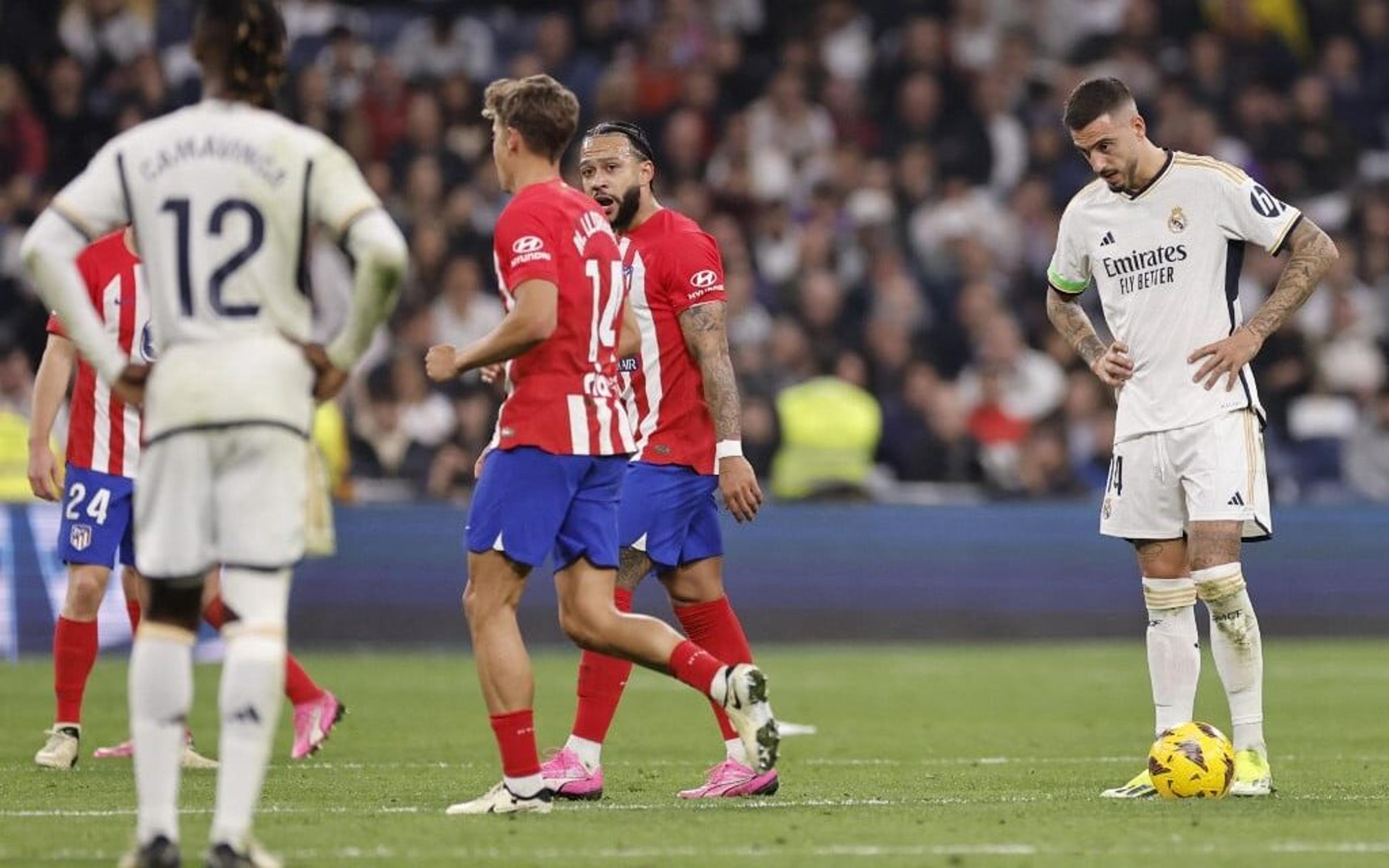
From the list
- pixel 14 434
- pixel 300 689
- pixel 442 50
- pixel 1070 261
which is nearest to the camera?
pixel 1070 261

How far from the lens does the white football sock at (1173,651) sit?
8.72 m

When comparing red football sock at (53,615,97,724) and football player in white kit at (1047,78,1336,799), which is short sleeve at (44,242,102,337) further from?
football player in white kit at (1047,78,1336,799)

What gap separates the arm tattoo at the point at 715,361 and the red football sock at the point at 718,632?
70 centimetres

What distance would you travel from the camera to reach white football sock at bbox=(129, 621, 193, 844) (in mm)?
5977

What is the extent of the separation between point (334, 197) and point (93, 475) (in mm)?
4223

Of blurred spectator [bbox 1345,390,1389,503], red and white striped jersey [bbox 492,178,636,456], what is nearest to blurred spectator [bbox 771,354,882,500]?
blurred spectator [bbox 1345,390,1389,503]

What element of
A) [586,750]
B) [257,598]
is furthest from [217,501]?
[586,750]

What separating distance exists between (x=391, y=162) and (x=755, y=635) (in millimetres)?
6155

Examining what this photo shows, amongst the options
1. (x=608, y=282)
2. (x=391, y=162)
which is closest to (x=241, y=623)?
(x=608, y=282)

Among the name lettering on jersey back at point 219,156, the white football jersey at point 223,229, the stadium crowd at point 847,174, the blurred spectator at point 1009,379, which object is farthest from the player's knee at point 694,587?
the blurred spectator at point 1009,379

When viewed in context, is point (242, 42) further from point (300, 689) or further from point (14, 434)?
point (14, 434)

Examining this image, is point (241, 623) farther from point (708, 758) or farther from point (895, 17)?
point (895, 17)

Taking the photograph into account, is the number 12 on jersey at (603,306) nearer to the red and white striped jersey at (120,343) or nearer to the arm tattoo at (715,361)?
the arm tattoo at (715,361)

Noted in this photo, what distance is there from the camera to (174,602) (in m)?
6.19
